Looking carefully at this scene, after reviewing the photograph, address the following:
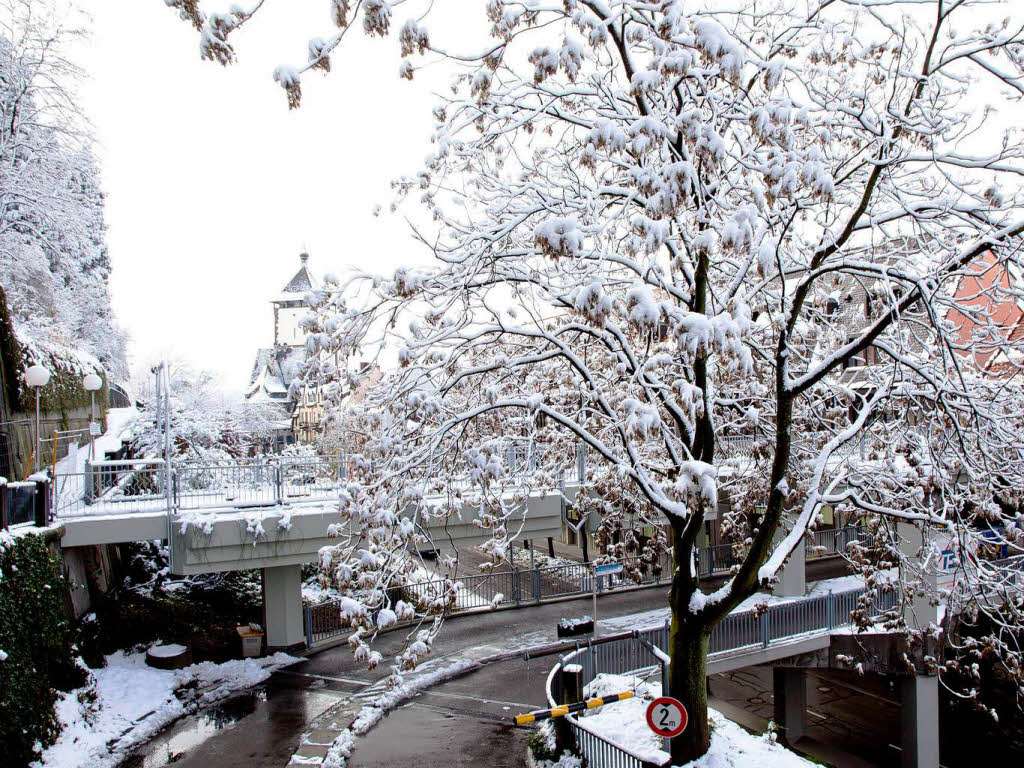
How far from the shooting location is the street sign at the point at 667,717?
7773 millimetres

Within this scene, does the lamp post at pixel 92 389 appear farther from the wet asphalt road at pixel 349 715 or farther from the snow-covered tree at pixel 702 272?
the snow-covered tree at pixel 702 272

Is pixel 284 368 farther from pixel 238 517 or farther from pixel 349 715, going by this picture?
pixel 349 715

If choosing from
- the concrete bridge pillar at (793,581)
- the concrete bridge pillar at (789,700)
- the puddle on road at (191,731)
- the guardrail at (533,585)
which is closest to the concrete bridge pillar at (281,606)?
the guardrail at (533,585)

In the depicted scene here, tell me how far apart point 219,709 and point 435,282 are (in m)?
10.5

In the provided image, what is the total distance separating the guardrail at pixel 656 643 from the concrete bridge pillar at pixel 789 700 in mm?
3499

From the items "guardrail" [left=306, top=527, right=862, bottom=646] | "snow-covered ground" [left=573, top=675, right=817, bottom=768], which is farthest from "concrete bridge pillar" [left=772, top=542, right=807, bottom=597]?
"snow-covered ground" [left=573, top=675, right=817, bottom=768]

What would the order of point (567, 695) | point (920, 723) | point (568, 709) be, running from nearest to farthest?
point (568, 709)
point (567, 695)
point (920, 723)

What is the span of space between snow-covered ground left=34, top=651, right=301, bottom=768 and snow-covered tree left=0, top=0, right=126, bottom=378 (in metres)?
10.2

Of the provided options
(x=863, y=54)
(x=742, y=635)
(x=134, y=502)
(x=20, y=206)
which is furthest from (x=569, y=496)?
(x=20, y=206)

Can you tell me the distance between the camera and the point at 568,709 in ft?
32.4

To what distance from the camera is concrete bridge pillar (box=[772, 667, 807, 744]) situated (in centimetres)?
1906

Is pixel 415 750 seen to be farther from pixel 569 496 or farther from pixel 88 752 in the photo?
pixel 569 496

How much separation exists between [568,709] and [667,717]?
241 centimetres

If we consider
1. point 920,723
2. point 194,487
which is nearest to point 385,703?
point 194,487
